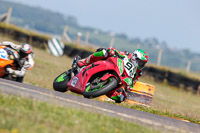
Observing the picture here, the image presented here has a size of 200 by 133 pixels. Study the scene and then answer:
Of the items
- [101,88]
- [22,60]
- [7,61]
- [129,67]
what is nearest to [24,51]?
[22,60]

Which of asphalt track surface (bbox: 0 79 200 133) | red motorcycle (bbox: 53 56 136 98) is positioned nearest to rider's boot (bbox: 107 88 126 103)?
red motorcycle (bbox: 53 56 136 98)

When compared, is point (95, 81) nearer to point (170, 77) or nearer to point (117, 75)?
point (117, 75)

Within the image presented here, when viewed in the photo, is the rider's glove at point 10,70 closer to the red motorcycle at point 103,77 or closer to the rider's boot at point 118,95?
the red motorcycle at point 103,77

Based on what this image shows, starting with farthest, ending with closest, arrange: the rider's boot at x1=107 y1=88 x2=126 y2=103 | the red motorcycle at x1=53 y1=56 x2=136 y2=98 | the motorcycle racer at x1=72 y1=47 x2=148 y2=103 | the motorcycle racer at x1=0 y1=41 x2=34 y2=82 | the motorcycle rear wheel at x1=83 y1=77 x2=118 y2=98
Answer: the motorcycle racer at x1=0 y1=41 x2=34 y2=82 → the rider's boot at x1=107 y1=88 x2=126 y2=103 → the motorcycle racer at x1=72 y1=47 x2=148 y2=103 → the red motorcycle at x1=53 y1=56 x2=136 y2=98 → the motorcycle rear wheel at x1=83 y1=77 x2=118 y2=98

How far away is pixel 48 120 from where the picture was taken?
5082 millimetres

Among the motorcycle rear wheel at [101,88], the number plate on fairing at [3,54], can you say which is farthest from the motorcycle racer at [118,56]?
the number plate on fairing at [3,54]

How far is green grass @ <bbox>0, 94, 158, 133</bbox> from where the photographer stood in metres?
4.57

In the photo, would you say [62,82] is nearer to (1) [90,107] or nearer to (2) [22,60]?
(2) [22,60]

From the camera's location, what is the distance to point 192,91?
26.8 metres

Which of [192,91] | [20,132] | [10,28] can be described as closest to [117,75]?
[20,132]

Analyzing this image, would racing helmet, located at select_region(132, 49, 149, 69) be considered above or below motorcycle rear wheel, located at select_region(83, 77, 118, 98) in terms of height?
above

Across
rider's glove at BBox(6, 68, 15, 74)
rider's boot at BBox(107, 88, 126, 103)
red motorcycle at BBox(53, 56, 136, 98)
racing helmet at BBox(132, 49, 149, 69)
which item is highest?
racing helmet at BBox(132, 49, 149, 69)

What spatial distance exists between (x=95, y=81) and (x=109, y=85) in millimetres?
394

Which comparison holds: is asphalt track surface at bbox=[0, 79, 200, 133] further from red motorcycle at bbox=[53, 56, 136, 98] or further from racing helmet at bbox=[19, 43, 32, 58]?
racing helmet at bbox=[19, 43, 32, 58]
